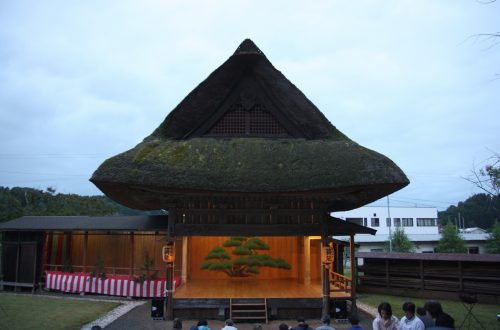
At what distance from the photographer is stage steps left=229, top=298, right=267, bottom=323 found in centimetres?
1263

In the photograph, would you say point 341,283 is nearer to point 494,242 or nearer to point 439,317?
point 439,317

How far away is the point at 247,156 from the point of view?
1224 centimetres

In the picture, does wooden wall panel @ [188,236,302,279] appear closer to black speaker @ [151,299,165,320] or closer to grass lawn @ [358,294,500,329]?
grass lawn @ [358,294,500,329]

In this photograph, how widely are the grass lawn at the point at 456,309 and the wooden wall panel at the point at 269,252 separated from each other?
346 centimetres

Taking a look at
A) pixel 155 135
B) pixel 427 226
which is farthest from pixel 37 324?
pixel 427 226

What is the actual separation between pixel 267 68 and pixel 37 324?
10.2m

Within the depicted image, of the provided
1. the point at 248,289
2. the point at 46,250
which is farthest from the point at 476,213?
the point at 46,250

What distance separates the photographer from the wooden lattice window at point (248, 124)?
13.7m

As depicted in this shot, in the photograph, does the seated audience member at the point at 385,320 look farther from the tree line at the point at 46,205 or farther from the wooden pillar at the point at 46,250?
the tree line at the point at 46,205

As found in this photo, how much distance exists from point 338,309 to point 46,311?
31.5 ft

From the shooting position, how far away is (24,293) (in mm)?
18391

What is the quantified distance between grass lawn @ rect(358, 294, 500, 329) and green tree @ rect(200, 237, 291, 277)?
3968 mm

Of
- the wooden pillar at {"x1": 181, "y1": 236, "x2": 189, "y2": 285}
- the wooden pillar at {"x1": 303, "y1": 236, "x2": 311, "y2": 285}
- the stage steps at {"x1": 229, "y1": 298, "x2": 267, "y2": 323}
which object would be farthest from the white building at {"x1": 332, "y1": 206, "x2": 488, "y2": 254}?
the stage steps at {"x1": 229, "y1": 298, "x2": 267, "y2": 323}

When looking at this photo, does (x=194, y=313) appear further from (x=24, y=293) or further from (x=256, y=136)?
(x=24, y=293)
